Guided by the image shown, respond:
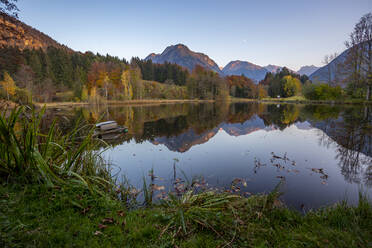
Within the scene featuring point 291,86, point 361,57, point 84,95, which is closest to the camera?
point 361,57

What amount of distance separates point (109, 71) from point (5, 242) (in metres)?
76.3

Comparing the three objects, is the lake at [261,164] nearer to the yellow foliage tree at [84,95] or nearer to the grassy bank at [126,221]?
the grassy bank at [126,221]

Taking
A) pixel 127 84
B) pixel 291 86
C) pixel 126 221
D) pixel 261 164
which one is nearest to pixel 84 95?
pixel 127 84

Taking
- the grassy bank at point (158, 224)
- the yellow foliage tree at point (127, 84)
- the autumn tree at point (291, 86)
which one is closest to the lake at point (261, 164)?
the grassy bank at point (158, 224)

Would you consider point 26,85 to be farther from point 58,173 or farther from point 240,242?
point 240,242

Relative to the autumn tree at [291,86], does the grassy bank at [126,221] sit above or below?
below

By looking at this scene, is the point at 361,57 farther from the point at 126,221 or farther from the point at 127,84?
the point at 127,84

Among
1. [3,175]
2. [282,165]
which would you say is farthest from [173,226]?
[282,165]

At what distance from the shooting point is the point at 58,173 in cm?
385

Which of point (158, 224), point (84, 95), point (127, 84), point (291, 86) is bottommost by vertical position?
point (158, 224)

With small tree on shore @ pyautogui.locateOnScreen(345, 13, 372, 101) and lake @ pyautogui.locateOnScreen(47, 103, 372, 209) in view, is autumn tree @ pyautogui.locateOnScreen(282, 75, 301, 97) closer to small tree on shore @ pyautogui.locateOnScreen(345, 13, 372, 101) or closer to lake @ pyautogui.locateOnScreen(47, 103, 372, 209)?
small tree on shore @ pyautogui.locateOnScreen(345, 13, 372, 101)

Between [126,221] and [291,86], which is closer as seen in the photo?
[126,221]

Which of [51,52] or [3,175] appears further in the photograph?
[51,52]

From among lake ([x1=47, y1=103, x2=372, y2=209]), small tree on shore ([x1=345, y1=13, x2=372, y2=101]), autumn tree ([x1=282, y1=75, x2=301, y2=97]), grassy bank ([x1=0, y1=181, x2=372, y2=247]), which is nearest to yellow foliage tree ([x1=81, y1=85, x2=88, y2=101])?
lake ([x1=47, y1=103, x2=372, y2=209])
